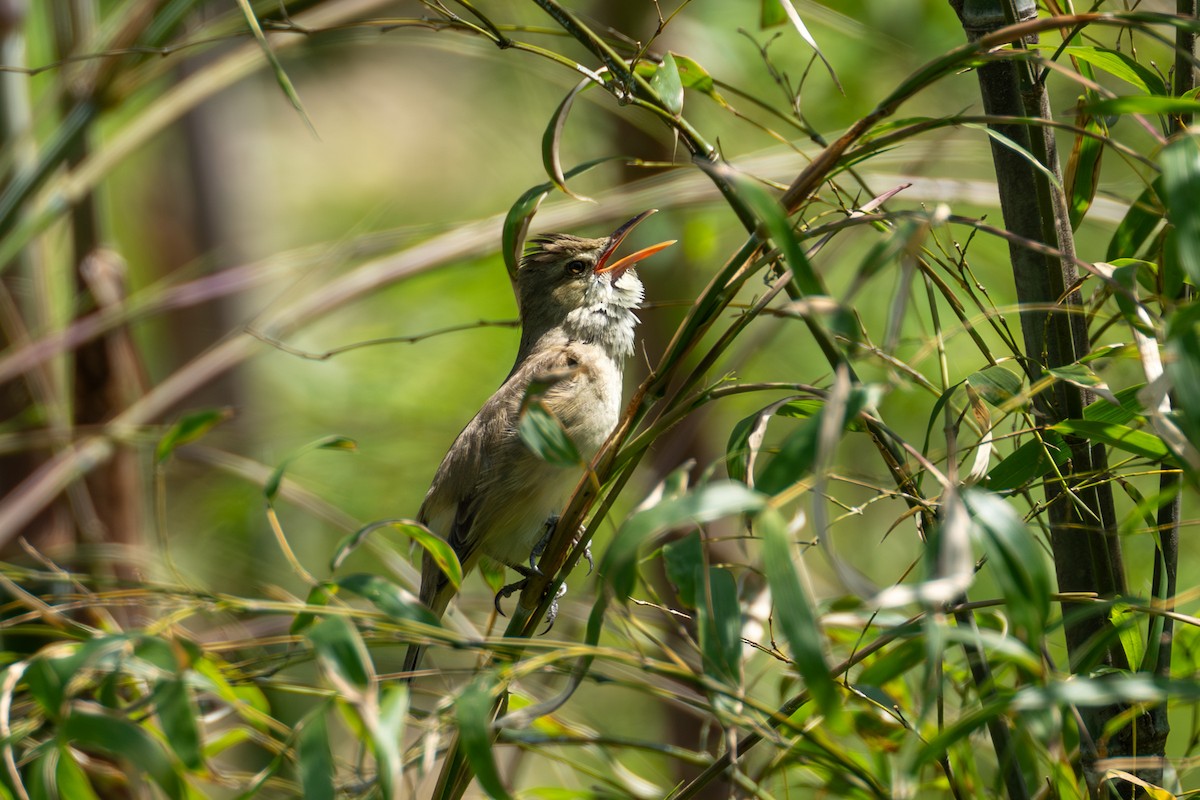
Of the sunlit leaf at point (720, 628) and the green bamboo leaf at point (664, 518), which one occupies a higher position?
the green bamboo leaf at point (664, 518)

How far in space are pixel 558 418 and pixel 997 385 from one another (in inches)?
66.0

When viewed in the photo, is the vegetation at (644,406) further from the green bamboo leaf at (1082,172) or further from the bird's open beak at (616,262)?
the bird's open beak at (616,262)

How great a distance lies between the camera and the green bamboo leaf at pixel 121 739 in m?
1.23

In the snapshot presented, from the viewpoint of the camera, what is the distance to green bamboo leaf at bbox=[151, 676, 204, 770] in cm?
125

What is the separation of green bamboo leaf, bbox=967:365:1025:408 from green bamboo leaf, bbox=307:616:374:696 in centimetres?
81

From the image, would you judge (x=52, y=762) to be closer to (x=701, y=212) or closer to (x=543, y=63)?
(x=701, y=212)

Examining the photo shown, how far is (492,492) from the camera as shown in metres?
3.19

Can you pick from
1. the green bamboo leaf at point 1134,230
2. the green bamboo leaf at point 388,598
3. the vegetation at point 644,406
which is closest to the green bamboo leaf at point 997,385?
the vegetation at point 644,406

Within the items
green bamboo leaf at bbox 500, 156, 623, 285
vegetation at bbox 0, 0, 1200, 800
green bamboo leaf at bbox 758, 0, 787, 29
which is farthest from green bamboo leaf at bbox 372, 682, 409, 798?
green bamboo leaf at bbox 758, 0, 787, 29

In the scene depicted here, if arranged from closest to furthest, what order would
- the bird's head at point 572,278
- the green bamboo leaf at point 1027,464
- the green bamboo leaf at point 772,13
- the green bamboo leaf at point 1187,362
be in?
the green bamboo leaf at point 1187,362, the green bamboo leaf at point 1027,464, the green bamboo leaf at point 772,13, the bird's head at point 572,278

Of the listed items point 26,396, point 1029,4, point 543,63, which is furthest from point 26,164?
point 1029,4

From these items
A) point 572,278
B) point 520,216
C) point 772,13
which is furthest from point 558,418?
point 772,13

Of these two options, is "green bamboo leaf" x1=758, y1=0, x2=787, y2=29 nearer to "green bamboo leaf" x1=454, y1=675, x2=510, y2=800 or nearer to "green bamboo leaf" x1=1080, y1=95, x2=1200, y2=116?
"green bamboo leaf" x1=1080, y1=95, x2=1200, y2=116

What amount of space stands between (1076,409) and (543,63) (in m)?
3.42
